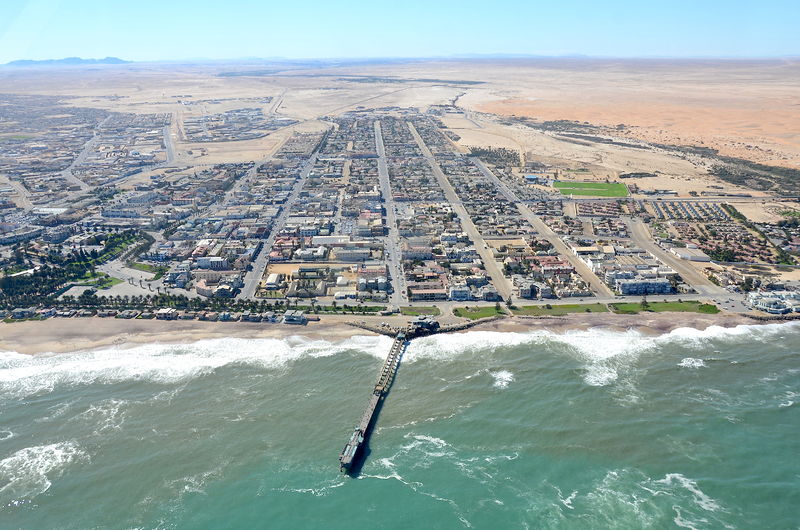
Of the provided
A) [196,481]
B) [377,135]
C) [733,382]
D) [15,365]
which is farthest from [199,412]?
[377,135]

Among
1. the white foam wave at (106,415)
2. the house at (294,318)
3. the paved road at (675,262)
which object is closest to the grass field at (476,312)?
the house at (294,318)

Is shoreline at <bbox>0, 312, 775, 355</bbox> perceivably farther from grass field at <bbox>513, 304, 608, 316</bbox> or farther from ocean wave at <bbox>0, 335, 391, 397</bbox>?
ocean wave at <bbox>0, 335, 391, 397</bbox>

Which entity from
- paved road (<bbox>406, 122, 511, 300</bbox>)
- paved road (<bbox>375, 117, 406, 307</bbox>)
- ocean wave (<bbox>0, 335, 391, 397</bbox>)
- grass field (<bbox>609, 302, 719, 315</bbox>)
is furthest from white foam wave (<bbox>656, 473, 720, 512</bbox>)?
paved road (<bbox>375, 117, 406, 307</bbox>)

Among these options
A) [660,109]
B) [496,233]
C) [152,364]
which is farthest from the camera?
[660,109]

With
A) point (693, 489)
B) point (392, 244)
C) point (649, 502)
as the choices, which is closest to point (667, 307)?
point (693, 489)

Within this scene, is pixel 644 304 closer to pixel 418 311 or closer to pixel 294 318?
pixel 418 311

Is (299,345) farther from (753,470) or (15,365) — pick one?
(753,470)
